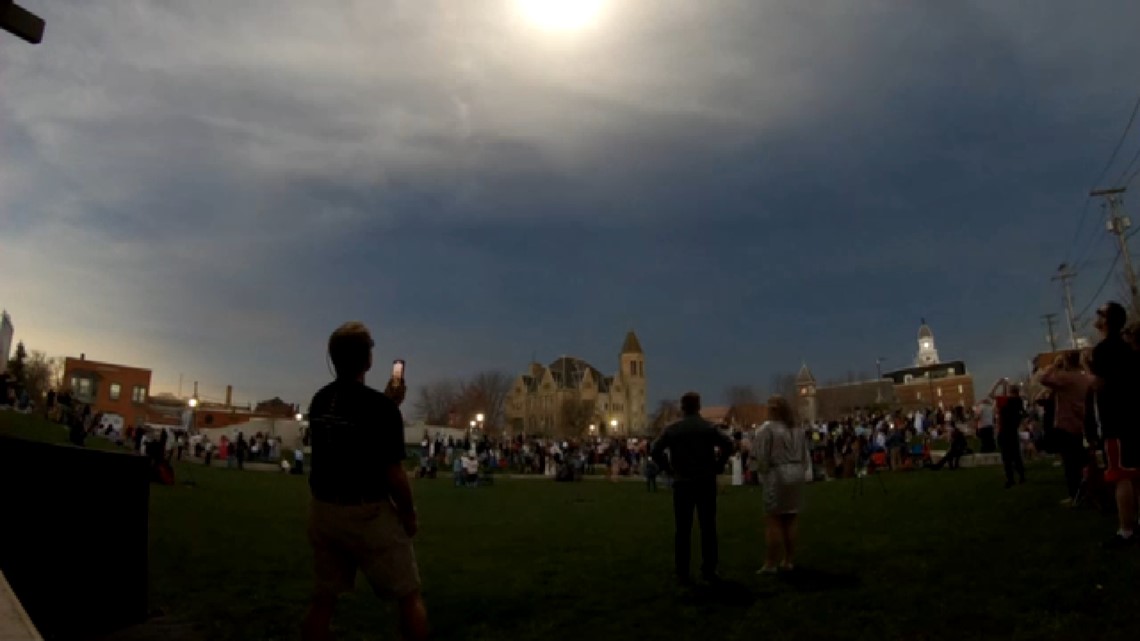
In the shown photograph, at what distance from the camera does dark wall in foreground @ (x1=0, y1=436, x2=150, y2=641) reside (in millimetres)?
5102

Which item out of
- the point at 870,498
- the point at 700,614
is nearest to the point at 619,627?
the point at 700,614

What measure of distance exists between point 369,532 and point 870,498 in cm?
1448

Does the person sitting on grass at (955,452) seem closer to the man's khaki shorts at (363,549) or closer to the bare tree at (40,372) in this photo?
the man's khaki shorts at (363,549)

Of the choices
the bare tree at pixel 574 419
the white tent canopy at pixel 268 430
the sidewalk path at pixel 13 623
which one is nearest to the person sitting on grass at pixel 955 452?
the sidewalk path at pixel 13 623

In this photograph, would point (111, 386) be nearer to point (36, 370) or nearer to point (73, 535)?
point (36, 370)

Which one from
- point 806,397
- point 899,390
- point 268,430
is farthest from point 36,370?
point 899,390

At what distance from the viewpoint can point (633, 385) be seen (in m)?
170

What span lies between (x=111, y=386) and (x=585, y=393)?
82.7 m

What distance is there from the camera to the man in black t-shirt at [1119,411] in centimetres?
683

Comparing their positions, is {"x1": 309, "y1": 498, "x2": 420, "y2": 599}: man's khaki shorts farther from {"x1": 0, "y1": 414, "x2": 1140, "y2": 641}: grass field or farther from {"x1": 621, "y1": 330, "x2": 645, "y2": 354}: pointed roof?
{"x1": 621, "y1": 330, "x2": 645, "y2": 354}: pointed roof

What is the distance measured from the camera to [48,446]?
5.40m

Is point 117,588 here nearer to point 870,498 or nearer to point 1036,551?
point 1036,551

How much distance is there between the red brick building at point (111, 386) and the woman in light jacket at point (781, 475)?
3933 inches

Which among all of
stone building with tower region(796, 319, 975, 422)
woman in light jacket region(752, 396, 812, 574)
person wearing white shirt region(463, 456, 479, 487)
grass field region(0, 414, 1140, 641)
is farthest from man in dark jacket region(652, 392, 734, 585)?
stone building with tower region(796, 319, 975, 422)
